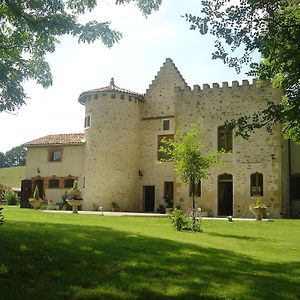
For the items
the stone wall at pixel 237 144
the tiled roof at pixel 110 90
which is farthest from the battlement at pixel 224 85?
the tiled roof at pixel 110 90

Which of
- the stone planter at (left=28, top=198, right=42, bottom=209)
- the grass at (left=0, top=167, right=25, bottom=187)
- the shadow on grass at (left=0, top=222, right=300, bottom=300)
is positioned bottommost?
the shadow on grass at (left=0, top=222, right=300, bottom=300)

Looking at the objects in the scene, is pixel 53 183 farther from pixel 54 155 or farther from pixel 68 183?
pixel 54 155

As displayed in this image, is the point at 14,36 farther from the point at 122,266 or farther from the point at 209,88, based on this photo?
the point at 209,88

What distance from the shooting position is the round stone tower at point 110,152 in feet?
105

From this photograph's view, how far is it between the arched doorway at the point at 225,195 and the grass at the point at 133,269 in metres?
17.9

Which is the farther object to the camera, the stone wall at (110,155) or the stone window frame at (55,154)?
the stone window frame at (55,154)

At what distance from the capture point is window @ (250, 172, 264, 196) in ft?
92.2

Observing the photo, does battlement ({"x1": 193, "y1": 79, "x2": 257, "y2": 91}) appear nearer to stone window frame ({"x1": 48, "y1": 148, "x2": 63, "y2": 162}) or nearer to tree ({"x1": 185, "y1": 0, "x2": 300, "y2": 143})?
stone window frame ({"x1": 48, "y1": 148, "x2": 63, "y2": 162})

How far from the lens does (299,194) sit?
28.8 metres

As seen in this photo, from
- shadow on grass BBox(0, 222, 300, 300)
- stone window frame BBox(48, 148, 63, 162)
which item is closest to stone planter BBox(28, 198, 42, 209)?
stone window frame BBox(48, 148, 63, 162)

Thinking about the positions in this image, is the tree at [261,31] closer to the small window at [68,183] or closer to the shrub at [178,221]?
the shrub at [178,221]

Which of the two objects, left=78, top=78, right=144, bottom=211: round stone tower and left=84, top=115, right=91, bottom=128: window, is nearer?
left=78, top=78, right=144, bottom=211: round stone tower

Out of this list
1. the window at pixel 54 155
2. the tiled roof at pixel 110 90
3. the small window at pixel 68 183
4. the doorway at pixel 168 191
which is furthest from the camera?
the window at pixel 54 155

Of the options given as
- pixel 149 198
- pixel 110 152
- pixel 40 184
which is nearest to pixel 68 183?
pixel 40 184
